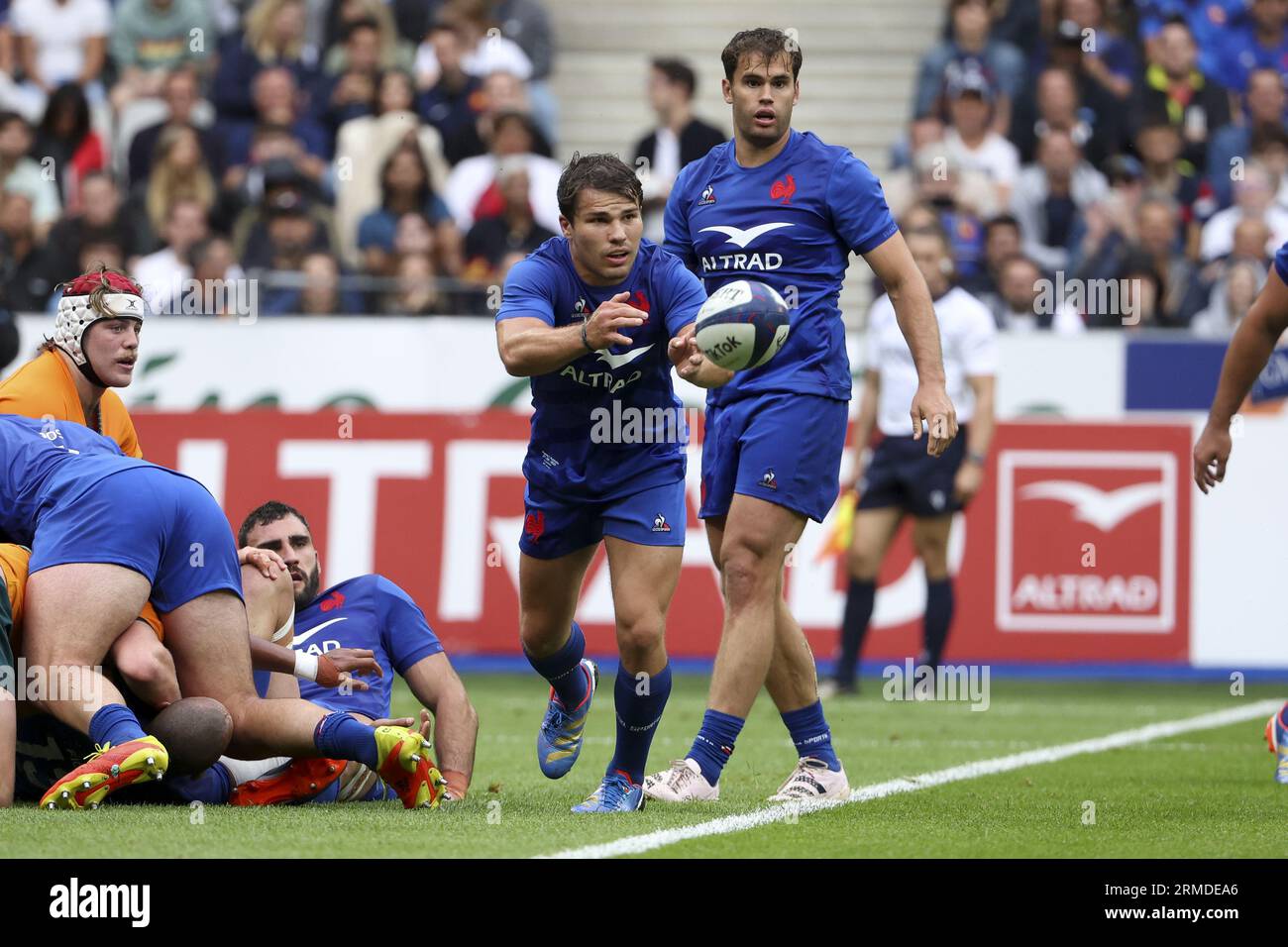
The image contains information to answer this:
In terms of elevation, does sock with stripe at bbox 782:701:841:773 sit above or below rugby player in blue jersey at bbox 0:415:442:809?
below

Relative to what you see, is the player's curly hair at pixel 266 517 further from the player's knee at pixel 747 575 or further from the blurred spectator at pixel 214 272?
the blurred spectator at pixel 214 272

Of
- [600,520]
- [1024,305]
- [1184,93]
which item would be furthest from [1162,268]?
[600,520]

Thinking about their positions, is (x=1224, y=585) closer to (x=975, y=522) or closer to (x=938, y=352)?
(x=975, y=522)

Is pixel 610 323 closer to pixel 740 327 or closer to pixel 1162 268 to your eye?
pixel 740 327

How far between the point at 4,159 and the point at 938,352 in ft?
38.1

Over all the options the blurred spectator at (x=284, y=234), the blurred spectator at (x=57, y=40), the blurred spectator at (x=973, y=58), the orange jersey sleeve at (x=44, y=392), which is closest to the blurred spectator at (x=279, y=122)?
the blurred spectator at (x=284, y=234)

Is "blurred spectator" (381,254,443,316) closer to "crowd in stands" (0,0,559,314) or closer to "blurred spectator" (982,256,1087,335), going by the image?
"crowd in stands" (0,0,559,314)

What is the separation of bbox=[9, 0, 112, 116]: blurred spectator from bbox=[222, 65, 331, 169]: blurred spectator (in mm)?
1735

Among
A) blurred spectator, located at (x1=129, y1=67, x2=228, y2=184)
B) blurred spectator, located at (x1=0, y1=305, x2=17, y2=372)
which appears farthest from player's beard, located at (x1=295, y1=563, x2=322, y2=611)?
blurred spectator, located at (x1=129, y1=67, x2=228, y2=184)

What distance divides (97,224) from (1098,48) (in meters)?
8.46

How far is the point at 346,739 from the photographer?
633 cm

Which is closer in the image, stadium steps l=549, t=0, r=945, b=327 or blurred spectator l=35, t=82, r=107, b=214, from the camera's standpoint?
blurred spectator l=35, t=82, r=107, b=214

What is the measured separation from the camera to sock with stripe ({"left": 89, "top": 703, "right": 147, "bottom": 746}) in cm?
622
